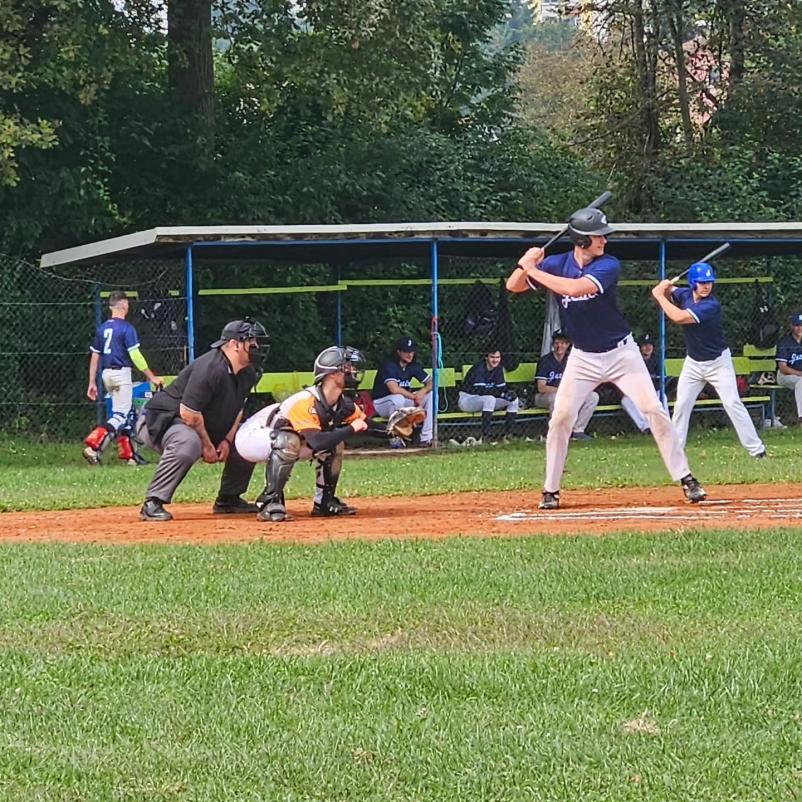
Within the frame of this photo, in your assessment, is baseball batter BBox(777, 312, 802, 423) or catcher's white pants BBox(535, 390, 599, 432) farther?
baseball batter BBox(777, 312, 802, 423)

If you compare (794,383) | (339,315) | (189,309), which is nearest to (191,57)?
(339,315)

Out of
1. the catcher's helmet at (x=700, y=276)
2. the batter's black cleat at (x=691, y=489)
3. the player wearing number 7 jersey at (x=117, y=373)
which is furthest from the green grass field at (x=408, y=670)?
the player wearing number 7 jersey at (x=117, y=373)

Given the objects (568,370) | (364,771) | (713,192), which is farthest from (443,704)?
(713,192)

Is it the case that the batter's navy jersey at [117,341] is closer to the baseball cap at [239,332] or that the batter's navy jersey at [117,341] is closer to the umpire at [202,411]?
the umpire at [202,411]

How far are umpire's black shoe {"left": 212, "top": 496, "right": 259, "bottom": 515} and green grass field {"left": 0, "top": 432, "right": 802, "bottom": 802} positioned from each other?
86.5 inches

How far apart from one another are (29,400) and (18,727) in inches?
623

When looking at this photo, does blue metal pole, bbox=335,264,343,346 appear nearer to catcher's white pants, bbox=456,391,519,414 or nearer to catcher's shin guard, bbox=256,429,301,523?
catcher's white pants, bbox=456,391,519,414

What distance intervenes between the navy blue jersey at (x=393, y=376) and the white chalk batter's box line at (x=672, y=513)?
343 inches

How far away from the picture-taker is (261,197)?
926 inches

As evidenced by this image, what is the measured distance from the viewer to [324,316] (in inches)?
896

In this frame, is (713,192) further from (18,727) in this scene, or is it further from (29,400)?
(18,727)

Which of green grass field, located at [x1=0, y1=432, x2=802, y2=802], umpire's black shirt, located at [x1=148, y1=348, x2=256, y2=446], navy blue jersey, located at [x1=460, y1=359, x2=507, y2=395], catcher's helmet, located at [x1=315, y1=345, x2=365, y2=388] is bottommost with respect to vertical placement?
green grass field, located at [x1=0, y1=432, x2=802, y2=802]

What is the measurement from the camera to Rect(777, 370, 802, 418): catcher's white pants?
21266 mm

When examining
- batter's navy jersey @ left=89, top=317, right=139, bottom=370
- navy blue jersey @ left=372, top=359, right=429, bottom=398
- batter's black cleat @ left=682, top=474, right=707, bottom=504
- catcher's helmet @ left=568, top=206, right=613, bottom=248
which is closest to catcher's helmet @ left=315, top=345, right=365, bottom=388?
→ catcher's helmet @ left=568, top=206, right=613, bottom=248
